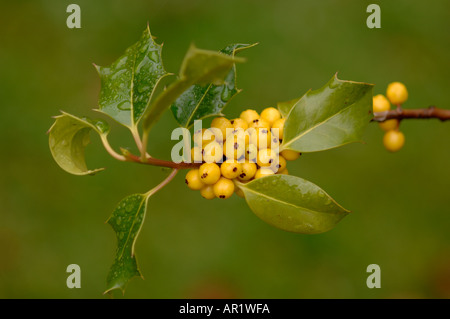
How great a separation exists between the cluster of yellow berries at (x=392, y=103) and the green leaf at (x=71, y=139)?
2.60ft

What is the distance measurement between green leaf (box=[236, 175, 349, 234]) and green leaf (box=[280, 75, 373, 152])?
10 centimetres

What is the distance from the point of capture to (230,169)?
1.03m

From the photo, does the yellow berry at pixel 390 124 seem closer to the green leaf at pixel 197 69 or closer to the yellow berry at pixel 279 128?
the yellow berry at pixel 279 128

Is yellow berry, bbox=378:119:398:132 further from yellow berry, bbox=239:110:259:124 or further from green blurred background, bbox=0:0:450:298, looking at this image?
green blurred background, bbox=0:0:450:298

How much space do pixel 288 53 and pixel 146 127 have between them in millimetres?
2374

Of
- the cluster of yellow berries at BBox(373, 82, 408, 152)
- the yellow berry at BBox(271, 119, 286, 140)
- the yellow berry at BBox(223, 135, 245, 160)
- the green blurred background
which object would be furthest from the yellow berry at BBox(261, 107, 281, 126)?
the green blurred background

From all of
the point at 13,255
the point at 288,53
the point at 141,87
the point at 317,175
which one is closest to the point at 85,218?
the point at 13,255

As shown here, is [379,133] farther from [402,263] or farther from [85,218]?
[85,218]

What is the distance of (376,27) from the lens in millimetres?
3076

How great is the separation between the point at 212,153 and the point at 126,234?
296mm

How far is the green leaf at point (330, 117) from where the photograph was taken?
3.44 feet

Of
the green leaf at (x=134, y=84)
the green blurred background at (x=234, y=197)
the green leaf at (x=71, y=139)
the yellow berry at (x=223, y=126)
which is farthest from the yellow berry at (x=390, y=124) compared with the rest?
the green blurred background at (x=234, y=197)

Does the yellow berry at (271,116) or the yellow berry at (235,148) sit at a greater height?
the yellow berry at (271,116)

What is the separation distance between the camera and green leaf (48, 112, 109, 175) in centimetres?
105
